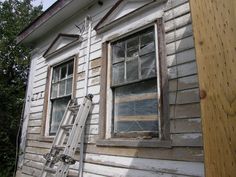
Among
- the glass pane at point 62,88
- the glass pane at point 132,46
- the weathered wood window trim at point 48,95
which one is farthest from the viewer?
the glass pane at point 62,88

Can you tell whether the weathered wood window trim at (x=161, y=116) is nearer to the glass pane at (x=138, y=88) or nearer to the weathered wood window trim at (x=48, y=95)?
the glass pane at (x=138, y=88)

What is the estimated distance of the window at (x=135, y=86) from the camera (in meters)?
3.01

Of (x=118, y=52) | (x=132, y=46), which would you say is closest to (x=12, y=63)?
(x=118, y=52)

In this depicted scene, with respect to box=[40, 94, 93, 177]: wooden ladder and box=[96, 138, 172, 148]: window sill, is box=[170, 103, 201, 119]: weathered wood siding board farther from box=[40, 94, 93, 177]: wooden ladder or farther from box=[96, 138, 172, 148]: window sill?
box=[40, 94, 93, 177]: wooden ladder

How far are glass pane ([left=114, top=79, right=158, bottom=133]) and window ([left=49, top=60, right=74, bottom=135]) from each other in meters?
1.43

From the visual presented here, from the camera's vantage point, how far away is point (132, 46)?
3.48 meters

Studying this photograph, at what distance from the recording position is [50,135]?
15.6 feet

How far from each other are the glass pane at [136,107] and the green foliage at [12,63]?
6.76 meters

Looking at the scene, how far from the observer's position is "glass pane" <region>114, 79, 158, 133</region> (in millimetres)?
2982

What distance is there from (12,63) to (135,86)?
12.3 metres

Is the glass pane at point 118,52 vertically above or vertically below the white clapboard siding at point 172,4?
below

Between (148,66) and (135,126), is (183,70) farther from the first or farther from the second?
(135,126)

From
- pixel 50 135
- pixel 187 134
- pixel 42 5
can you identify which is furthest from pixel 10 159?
pixel 42 5

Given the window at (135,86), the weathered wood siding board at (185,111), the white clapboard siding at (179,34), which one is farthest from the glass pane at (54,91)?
the weathered wood siding board at (185,111)
